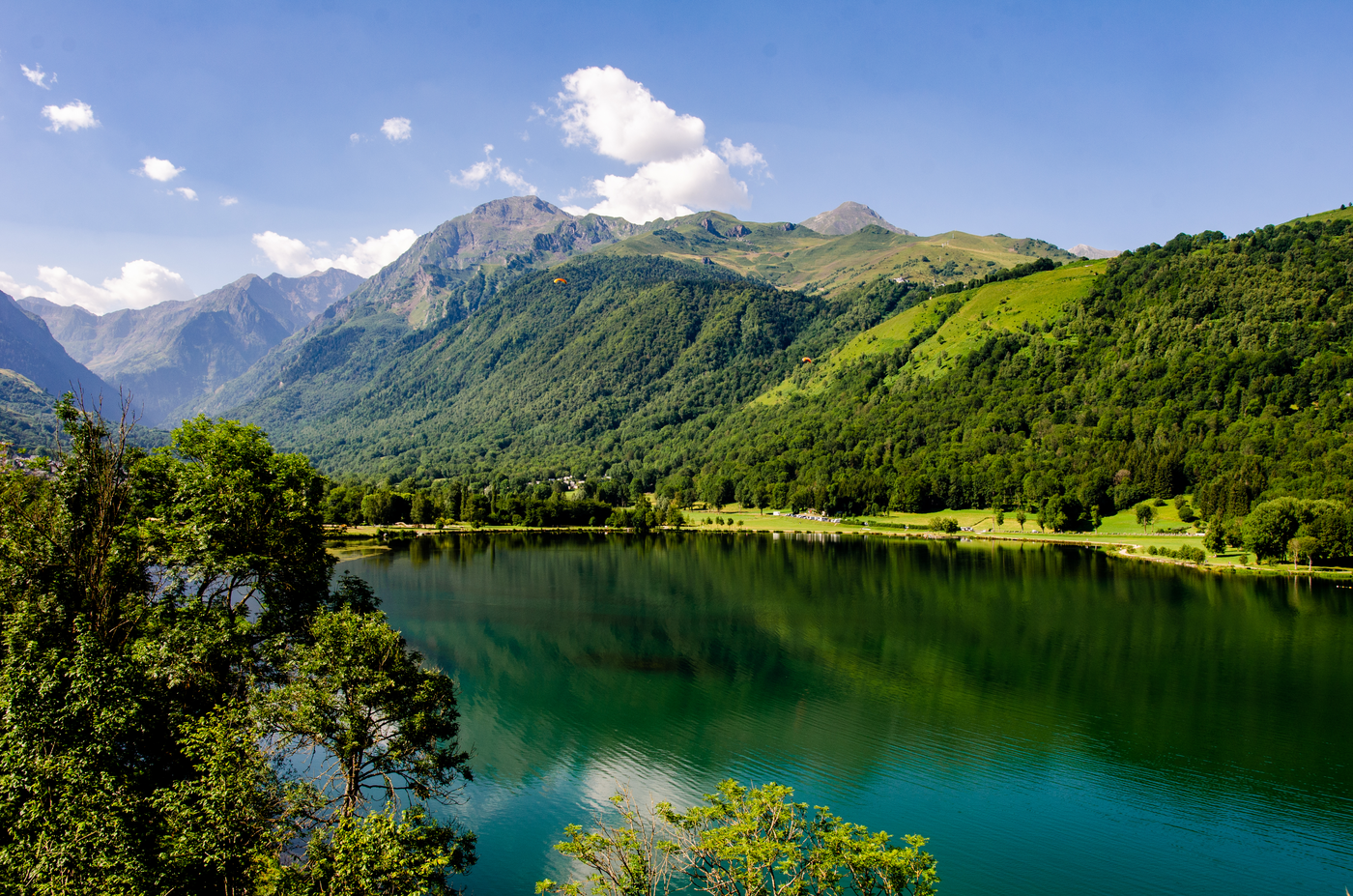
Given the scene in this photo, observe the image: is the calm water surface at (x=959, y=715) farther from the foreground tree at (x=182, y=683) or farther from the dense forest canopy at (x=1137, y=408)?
the dense forest canopy at (x=1137, y=408)

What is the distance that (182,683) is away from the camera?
22219mm

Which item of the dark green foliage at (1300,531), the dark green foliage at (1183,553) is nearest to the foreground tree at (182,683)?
the dark green foliage at (1300,531)

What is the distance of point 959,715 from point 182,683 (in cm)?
3788

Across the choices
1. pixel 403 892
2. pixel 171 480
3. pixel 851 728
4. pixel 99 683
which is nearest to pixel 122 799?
pixel 99 683

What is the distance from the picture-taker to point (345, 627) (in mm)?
23578

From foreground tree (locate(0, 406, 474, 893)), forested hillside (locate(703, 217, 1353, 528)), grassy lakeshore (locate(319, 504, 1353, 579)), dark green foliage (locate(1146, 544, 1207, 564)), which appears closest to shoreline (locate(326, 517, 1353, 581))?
grassy lakeshore (locate(319, 504, 1353, 579))

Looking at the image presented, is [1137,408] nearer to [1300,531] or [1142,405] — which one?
[1142,405]

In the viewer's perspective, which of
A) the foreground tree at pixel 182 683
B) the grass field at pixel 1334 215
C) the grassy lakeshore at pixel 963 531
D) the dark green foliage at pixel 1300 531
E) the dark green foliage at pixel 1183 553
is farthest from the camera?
the grass field at pixel 1334 215

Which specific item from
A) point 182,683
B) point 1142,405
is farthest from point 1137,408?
point 182,683

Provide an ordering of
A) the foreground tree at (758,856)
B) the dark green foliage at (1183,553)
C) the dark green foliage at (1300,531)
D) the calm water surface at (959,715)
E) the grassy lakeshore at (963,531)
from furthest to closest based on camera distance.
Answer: the grassy lakeshore at (963,531) → the dark green foliage at (1183,553) → the dark green foliage at (1300,531) → the calm water surface at (959,715) → the foreground tree at (758,856)

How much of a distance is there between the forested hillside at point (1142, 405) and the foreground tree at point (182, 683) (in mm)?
118174

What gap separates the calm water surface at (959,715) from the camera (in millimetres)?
26672

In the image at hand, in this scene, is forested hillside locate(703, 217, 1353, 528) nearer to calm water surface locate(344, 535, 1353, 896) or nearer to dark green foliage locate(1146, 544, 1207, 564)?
dark green foliage locate(1146, 544, 1207, 564)

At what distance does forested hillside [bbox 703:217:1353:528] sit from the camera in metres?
118
